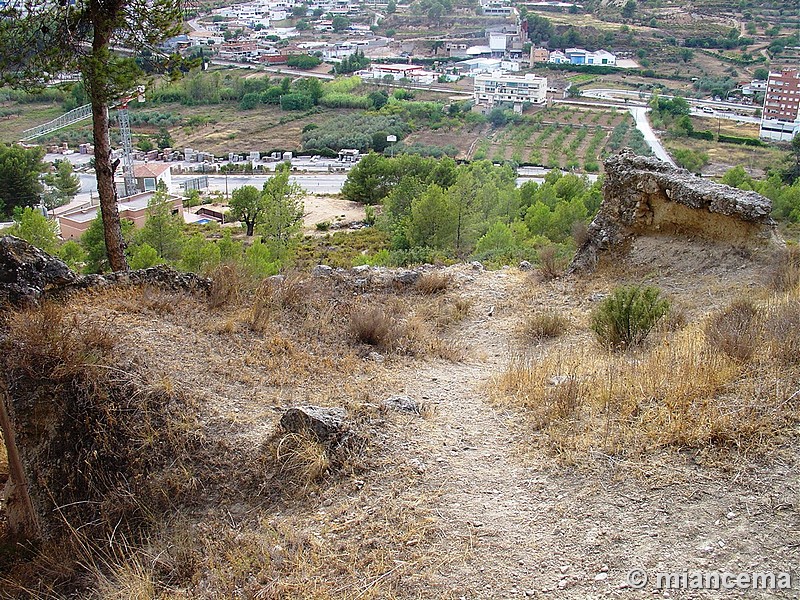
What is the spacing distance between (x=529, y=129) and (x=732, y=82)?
25.2m

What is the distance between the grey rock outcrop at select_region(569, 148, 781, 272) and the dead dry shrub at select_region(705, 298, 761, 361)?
3465mm

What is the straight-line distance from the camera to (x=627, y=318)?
6.98 m

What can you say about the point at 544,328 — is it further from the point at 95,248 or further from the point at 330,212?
the point at 330,212

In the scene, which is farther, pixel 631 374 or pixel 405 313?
pixel 405 313

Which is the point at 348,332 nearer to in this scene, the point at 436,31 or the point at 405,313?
the point at 405,313

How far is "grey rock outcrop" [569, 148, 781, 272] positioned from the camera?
9.59 m

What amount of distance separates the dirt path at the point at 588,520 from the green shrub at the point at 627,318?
2.40 m

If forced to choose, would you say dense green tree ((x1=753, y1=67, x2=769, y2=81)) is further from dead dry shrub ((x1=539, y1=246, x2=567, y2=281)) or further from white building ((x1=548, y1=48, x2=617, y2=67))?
dead dry shrub ((x1=539, y1=246, x2=567, y2=281))

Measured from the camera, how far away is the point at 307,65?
292ft

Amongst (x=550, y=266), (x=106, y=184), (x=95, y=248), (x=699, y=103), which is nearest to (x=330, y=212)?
(x=95, y=248)

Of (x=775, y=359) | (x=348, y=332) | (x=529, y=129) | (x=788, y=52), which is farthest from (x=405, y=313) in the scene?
(x=788, y=52)

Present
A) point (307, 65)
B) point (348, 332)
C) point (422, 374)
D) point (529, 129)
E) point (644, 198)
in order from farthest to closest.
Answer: point (307, 65) < point (529, 129) < point (644, 198) < point (348, 332) < point (422, 374)

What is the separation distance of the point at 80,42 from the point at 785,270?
922cm

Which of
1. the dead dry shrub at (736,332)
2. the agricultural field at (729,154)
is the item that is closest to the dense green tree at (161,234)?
the dead dry shrub at (736,332)
